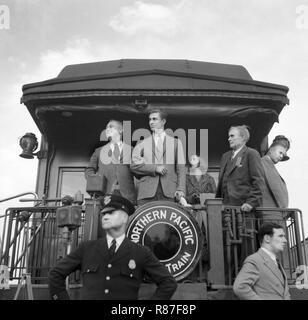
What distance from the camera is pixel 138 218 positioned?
5301 mm

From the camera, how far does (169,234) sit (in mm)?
5266

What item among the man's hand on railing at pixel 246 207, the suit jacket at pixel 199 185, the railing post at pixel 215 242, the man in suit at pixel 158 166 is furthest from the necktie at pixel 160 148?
the man's hand on railing at pixel 246 207

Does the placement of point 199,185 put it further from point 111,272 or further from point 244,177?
point 111,272

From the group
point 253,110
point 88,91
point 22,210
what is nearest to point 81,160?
point 88,91


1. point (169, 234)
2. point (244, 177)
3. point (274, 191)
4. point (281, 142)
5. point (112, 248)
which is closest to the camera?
point (112, 248)

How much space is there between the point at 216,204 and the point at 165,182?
769 mm

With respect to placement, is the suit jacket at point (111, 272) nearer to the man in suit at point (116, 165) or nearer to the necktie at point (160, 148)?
the necktie at point (160, 148)

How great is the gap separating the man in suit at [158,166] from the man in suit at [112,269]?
6.29ft

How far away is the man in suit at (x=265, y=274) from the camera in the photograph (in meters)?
4.05


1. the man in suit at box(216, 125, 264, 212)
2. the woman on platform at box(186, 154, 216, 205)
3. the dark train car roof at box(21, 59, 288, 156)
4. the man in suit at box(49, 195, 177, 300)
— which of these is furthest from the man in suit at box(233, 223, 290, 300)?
the dark train car roof at box(21, 59, 288, 156)

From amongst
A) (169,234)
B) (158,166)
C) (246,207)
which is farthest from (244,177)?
(169,234)

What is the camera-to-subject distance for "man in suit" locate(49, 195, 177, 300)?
3.71 m

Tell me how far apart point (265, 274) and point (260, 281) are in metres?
0.08
